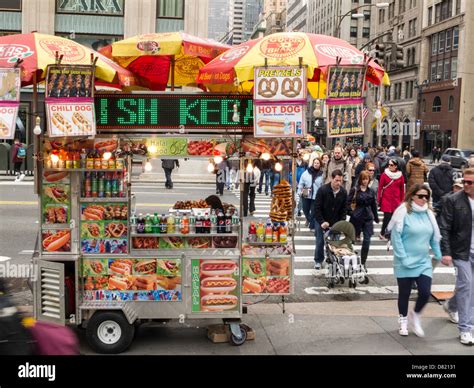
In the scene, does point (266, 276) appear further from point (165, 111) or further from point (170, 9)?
point (170, 9)

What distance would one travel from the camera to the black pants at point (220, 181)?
7.83 meters

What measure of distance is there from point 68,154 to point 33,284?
1516 millimetres

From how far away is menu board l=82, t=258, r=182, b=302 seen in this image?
22.0ft

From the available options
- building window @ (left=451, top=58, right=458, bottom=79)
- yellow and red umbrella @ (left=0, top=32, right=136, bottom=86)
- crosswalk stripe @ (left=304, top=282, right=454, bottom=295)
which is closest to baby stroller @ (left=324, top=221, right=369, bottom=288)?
crosswalk stripe @ (left=304, top=282, right=454, bottom=295)

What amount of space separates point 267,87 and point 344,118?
0.98 metres

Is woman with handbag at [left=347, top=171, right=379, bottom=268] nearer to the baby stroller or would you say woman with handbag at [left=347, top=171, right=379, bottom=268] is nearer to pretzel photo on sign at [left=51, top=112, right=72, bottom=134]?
the baby stroller

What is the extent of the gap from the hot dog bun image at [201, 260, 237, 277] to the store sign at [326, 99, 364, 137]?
6.05 ft

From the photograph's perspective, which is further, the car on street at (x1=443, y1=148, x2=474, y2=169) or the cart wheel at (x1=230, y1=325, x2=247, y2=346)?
the car on street at (x1=443, y1=148, x2=474, y2=169)

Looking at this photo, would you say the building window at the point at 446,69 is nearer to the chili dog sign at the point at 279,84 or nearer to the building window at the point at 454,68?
the building window at the point at 454,68

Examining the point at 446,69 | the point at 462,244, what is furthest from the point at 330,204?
the point at 446,69

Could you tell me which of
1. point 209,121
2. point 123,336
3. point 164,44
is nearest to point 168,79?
point 164,44

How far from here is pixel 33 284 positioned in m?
6.70

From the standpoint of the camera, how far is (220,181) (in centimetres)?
841
